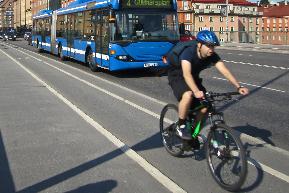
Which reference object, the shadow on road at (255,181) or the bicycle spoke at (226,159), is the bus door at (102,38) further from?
the bicycle spoke at (226,159)

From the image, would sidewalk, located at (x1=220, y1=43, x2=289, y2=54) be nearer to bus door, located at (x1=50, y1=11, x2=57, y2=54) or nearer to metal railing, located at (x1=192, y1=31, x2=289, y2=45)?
metal railing, located at (x1=192, y1=31, x2=289, y2=45)

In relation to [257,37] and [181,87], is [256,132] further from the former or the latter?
[257,37]

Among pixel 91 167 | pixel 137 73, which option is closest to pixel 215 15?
pixel 137 73

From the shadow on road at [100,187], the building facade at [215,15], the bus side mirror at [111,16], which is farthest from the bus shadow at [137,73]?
the building facade at [215,15]

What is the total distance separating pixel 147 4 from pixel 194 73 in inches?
462

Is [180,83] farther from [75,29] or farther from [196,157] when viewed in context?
[75,29]

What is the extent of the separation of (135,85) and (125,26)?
8.18 ft

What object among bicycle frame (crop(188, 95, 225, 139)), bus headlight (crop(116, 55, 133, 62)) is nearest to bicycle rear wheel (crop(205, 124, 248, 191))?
bicycle frame (crop(188, 95, 225, 139))

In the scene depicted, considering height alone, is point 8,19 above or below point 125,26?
above

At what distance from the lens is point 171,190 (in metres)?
5.16

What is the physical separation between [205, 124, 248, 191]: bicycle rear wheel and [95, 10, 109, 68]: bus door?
1220cm

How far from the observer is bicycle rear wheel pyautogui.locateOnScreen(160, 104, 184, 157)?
21.2ft

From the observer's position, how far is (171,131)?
668 cm

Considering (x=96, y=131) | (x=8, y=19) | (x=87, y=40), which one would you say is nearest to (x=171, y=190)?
(x=96, y=131)
